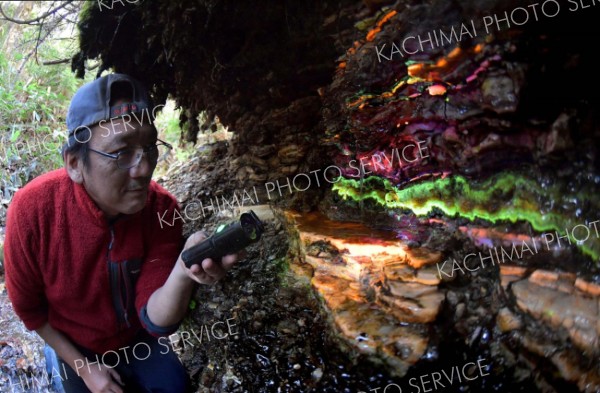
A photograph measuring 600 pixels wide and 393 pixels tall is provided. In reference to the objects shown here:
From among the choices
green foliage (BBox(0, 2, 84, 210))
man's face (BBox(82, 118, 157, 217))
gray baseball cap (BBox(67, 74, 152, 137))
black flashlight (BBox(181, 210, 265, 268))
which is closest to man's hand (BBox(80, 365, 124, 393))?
man's face (BBox(82, 118, 157, 217))

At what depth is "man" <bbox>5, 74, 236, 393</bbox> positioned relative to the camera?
6.61ft

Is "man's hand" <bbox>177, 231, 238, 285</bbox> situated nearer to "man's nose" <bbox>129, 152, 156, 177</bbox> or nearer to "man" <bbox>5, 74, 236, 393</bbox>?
"man" <bbox>5, 74, 236, 393</bbox>

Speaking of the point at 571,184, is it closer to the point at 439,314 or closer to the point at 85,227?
the point at 439,314

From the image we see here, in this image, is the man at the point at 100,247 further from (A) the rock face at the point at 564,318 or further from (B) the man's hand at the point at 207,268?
(A) the rock face at the point at 564,318

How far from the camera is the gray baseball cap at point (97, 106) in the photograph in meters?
2.01

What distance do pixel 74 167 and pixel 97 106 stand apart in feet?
1.17

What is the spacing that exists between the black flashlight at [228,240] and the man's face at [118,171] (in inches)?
20.0

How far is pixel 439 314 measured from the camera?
1.69m

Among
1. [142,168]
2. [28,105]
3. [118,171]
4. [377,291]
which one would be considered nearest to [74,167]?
[118,171]

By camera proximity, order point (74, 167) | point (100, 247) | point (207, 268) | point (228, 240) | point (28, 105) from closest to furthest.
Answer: point (228, 240), point (207, 268), point (74, 167), point (100, 247), point (28, 105)

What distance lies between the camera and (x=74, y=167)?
6.84ft

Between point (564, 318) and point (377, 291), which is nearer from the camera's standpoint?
point (564, 318)

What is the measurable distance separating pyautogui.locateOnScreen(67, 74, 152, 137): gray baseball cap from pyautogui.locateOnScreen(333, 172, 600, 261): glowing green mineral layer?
5.26ft

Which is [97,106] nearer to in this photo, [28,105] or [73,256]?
[73,256]
